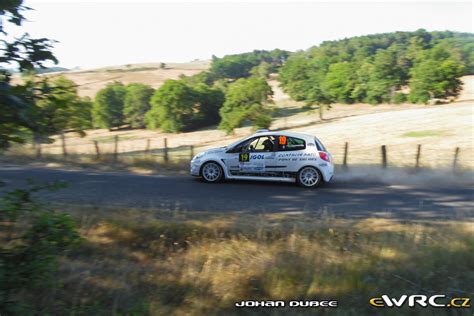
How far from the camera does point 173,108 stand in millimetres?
57781

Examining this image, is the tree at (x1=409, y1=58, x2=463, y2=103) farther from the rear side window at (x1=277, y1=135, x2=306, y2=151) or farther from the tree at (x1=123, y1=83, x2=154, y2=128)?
the rear side window at (x1=277, y1=135, x2=306, y2=151)

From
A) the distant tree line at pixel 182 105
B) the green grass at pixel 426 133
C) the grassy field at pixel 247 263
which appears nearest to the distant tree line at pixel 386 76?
the distant tree line at pixel 182 105

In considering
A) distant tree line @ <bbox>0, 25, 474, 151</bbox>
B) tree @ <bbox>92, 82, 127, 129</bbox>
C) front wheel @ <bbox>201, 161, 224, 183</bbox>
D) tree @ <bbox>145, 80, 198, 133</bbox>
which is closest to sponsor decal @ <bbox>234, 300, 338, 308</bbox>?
front wheel @ <bbox>201, 161, 224, 183</bbox>

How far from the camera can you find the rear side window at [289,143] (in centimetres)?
1195

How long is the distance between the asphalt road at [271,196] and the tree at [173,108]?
44.9 meters

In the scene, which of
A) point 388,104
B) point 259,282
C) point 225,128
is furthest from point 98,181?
point 388,104

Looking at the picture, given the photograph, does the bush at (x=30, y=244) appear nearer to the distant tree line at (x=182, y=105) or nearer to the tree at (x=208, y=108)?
the distant tree line at (x=182, y=105)

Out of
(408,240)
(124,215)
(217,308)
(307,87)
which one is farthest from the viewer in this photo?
(307,87)

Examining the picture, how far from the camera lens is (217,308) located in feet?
18.4

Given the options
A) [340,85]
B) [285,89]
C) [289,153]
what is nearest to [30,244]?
[289,153]

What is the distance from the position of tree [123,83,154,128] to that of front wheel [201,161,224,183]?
54826 mm

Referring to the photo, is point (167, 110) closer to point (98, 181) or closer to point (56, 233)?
point (98, 181)

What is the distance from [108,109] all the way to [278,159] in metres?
57.8

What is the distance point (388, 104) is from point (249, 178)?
2482 inches
